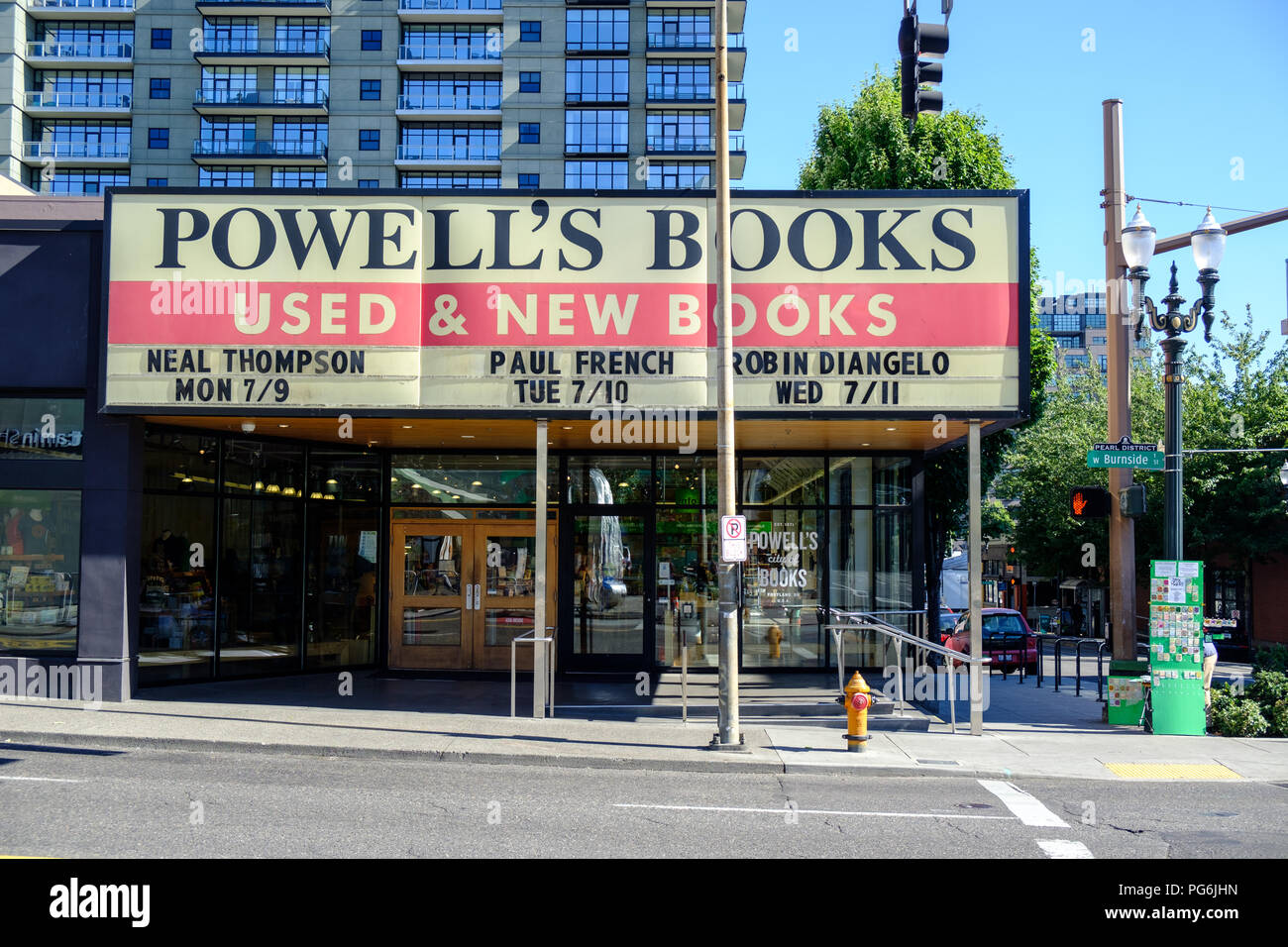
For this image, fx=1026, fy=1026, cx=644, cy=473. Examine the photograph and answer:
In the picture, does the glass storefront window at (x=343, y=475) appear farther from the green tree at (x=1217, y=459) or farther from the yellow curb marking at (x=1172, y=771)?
the green tree at (x=1217, y=459)

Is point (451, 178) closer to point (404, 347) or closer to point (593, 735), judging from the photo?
point (404, 347)

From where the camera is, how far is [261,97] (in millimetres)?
57000

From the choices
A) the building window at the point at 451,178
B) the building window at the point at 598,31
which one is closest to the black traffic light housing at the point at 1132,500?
the building window at the point at 451,178

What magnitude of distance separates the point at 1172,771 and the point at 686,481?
26.3 feet

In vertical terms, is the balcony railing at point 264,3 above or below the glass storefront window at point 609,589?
above

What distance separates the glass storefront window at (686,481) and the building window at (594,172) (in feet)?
142

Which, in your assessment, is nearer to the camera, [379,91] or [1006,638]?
[1006,638]

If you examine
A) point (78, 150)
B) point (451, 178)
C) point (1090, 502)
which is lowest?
point (1090, 502)

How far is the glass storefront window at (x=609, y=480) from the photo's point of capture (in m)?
16.4

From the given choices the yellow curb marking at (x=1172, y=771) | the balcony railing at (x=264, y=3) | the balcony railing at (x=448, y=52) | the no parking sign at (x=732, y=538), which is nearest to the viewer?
the yellow curb marking at (x=1172, y=771)

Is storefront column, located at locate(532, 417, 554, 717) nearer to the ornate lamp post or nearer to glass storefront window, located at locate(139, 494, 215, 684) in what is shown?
glass storefront window, located at locate(139, 494, 215, 684)

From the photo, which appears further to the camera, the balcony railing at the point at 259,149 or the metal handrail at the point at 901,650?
the balcony railing at the point at 259,149

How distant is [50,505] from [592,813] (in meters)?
9.17

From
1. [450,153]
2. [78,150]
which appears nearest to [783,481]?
[450,153]
